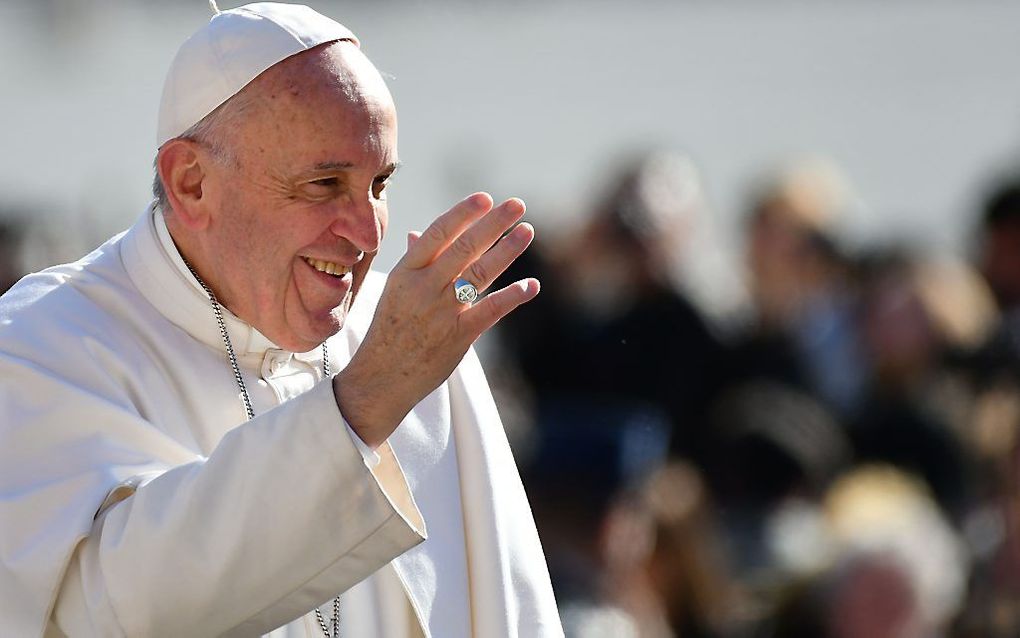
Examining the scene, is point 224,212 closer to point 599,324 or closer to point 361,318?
point 361,318

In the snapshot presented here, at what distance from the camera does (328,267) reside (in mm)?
3330

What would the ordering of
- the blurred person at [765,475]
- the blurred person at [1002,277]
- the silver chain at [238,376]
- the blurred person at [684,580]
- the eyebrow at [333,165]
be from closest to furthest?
the eyebrow at [333,165] → the silver chain at [238,376] → the blurred person at [684,580] → the blurred person at [765,475] → the blurred person at [1002,277]

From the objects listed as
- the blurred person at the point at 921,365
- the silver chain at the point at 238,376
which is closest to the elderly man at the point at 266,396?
the silver chain at the point at 238,376

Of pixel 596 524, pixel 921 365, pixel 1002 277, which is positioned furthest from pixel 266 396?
pixel 1002 277

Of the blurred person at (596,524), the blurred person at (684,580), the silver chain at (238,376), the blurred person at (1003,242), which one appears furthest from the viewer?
the blurred person at (1003,242)

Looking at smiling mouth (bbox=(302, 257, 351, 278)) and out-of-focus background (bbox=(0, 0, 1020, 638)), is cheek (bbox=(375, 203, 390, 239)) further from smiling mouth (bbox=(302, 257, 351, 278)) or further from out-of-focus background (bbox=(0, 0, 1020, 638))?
out-of-focus background (bbox=(0, 0, 1020, 638))

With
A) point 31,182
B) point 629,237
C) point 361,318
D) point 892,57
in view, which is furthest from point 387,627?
point 892,57

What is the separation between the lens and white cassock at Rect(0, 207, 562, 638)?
296cm

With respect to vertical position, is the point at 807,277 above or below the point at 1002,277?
above

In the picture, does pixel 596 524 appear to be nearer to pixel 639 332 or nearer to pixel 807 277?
pixel 639 332

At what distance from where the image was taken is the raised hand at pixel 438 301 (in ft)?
9.48

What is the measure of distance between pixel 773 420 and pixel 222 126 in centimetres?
405

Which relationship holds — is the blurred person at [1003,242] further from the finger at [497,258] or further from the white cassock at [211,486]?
the finger at [497,258]

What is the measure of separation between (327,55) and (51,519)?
864mm
